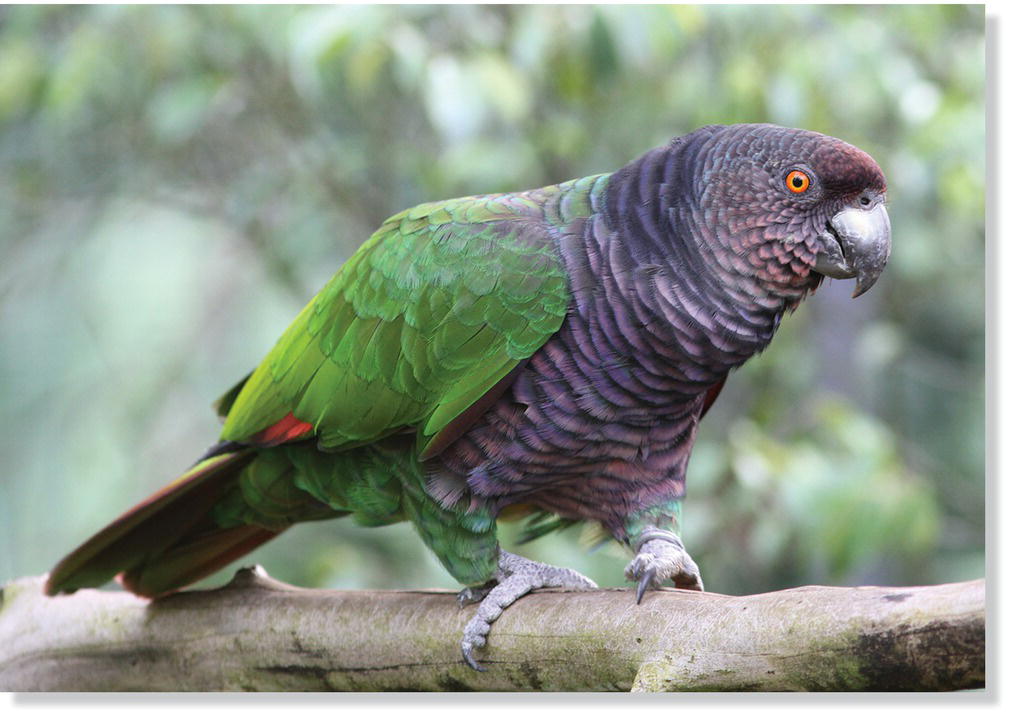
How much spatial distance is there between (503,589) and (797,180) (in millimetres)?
754

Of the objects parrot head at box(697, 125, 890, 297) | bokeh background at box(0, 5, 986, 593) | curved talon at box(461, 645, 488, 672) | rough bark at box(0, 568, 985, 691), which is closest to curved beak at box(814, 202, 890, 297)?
parrot head at box(697, 125, 890, 297)

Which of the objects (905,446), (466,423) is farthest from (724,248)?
(905,446)

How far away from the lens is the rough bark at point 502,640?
4.15ft

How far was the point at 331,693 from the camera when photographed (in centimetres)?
176

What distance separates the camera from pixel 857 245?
1.42 m

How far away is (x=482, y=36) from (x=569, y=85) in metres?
0.23

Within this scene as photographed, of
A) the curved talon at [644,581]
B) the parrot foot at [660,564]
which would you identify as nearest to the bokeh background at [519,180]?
the parrot foot at [660,564]

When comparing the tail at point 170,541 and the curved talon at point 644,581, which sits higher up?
the tail at point 170,541

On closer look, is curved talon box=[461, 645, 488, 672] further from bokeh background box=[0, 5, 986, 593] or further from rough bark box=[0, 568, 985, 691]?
bokeh background box=[0, 5, 986, 593]

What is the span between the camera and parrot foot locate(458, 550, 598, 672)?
5.21 ft

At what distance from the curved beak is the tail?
1016 millimetres

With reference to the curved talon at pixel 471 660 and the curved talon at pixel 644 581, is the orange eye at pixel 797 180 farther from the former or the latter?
the curved talon at pixel 471 660

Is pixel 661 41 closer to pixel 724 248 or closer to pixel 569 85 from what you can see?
pixel 569 85

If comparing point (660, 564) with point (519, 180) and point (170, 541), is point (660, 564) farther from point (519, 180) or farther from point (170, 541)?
point (519, 180)
